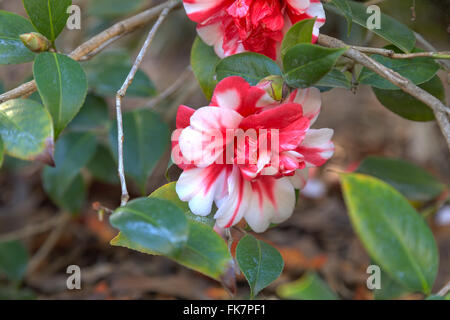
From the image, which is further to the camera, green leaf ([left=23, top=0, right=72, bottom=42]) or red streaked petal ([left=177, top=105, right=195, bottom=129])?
green leaf ([left=23, top=0, right=72, bottom=42])

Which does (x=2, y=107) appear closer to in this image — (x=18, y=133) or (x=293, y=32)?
(x=18, y=133)

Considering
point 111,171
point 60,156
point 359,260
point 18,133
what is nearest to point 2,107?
point 18,133

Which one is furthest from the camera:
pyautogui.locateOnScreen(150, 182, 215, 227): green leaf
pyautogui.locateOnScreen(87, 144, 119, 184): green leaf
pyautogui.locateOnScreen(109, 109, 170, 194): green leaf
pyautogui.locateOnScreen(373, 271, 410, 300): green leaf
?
pyautogui.locateOnScreen(87, 144, 119, 184): green leaf

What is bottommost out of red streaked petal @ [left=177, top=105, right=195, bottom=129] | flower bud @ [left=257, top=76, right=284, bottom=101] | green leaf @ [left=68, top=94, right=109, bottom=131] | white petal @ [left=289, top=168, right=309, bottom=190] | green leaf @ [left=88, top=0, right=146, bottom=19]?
white petal @ [left=289, top=168, right=309, bottom=190]

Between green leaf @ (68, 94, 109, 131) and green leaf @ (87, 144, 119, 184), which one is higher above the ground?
green leaf @ (68, 94, 109, 131)

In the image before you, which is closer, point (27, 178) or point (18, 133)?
point (18, 133)

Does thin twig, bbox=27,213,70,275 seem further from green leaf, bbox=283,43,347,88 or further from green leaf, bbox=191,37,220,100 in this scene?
green leaf, bbox=283,43,347,88

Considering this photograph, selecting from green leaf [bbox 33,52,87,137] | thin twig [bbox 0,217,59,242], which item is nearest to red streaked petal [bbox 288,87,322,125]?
green leaf [bbox 33,52,87,137]
